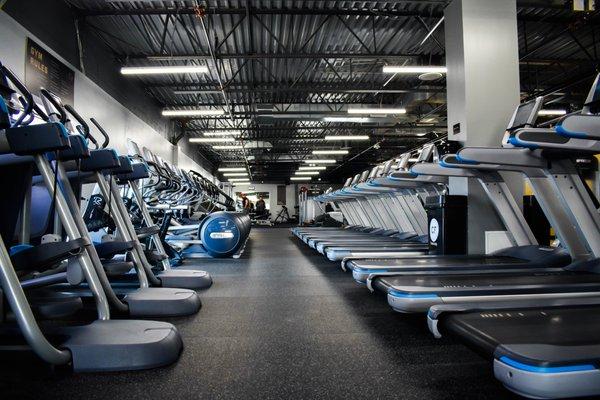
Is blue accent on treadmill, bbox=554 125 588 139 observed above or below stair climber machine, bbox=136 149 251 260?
above

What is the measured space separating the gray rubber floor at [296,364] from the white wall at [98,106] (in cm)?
430

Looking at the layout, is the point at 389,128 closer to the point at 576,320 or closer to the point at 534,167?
the point at 534,167

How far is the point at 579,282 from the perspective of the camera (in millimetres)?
2449

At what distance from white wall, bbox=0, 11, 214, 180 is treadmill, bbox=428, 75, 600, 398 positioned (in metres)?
5.57

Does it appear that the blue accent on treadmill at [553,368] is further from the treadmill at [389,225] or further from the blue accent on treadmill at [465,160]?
the treadmill at [389,225]

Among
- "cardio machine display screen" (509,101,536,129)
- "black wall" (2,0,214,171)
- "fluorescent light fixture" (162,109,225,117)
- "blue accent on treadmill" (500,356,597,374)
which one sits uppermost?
"black wall" (2,0,214,171)

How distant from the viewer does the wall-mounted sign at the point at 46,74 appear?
16.5ft

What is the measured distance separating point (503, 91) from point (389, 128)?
368 inches

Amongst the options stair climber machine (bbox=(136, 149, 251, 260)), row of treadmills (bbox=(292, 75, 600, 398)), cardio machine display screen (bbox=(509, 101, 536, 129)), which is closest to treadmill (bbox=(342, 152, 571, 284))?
row of treadmills (bbox=(292, 75, 600, 398))

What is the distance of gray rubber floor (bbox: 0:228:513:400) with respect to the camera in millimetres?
1466

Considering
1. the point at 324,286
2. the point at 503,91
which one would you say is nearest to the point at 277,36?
the point at 503,91

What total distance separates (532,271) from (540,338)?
5.94 feet

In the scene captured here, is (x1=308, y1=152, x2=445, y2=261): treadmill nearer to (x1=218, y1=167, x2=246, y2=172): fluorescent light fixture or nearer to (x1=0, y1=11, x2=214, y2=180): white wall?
(x1=0, y1=11, x2=214, y2=180): white wall

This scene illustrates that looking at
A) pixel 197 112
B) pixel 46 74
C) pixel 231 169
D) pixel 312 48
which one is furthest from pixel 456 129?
pixel 231 169
